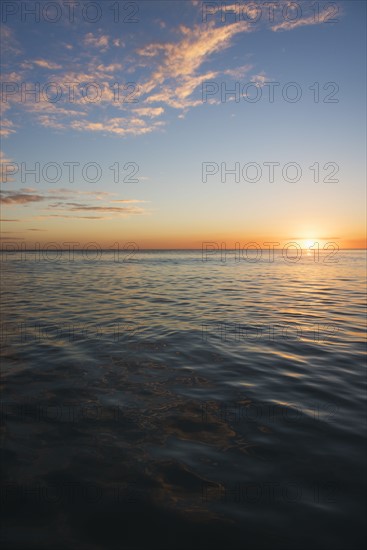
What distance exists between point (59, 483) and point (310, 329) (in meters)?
8.60

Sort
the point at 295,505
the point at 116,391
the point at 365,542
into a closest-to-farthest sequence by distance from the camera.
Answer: the point at 365,542, the point at 295,505, the point at 116,391

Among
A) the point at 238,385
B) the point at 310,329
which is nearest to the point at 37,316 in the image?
the point at 238,385

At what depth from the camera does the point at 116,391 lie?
223 inches

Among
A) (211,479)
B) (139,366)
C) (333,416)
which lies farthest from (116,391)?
(333,416)

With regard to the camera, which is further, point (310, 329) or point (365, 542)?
point (310, 329)

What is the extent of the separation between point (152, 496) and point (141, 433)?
115cm

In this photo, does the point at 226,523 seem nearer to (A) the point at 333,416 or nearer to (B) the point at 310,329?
(A) the point at 333,416

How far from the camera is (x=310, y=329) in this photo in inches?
Answer: 395

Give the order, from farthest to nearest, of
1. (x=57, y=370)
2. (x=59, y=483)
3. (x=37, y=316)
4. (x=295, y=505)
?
(x=37, y=316) < (x=57, y=370) < (x=59, y=483) < (x=295, y=505)

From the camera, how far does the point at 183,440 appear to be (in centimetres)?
426

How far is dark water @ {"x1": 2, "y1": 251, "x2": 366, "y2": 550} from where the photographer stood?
2.94 meters

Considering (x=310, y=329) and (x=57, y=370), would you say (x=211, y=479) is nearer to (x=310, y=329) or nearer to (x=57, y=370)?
(x=57, y=370)

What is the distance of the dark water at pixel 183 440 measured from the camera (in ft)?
9.64

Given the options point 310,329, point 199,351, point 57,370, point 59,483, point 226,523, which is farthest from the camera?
point 310,329
